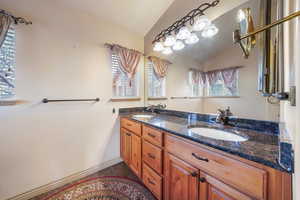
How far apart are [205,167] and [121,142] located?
1526mm

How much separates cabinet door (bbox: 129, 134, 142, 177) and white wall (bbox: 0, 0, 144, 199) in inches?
18.9

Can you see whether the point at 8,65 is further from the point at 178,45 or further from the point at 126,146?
the point at 178,45

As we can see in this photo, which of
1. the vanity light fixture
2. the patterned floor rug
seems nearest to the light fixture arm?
the vanity light fixture

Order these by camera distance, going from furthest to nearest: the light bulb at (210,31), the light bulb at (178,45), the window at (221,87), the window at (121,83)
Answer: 1. the window at (121,83)
2. the light bulb at (178,45)
3. the light bulb at (210,31)
4. the window at (221,87)

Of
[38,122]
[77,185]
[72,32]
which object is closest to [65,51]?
[72,32]

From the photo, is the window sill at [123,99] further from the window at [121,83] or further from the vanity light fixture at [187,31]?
the vanity light fixture at [187,31]

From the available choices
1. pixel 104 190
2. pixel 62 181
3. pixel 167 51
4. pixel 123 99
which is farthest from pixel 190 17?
pixel 62 181

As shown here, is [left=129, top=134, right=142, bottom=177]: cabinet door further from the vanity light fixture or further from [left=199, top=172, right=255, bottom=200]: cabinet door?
the vanity light fixture

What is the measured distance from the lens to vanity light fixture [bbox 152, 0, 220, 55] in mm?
1471

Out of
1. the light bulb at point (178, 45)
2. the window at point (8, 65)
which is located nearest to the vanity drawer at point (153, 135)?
the light bulb at point (178, 45)

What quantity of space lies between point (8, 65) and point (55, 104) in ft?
1.84

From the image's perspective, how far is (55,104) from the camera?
156cm

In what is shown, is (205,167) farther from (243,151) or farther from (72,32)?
(72,32)

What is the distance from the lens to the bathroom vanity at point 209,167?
590mm
